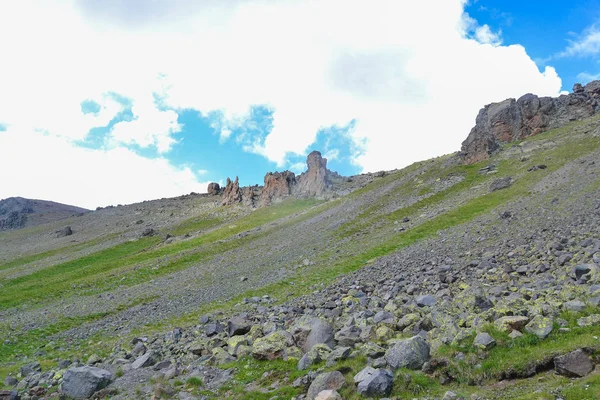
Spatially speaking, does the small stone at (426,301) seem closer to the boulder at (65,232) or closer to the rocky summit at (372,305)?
the rocky summit at (372,305)

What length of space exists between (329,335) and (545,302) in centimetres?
978

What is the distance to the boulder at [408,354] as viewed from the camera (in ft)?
46.6


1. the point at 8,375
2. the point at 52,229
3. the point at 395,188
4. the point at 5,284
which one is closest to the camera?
the point at 8,375

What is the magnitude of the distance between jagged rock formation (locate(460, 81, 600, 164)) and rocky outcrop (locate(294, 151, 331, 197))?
156 ft

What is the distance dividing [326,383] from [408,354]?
3390 millimetres

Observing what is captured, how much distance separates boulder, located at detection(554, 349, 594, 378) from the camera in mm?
11727

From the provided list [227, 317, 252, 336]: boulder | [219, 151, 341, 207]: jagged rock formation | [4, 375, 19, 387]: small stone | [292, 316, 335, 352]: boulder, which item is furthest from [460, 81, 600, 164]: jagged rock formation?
[4, 375, 19, 387]: small stone

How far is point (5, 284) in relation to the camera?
251ft

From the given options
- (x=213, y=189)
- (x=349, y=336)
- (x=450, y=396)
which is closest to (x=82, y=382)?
(x=349, y=336)

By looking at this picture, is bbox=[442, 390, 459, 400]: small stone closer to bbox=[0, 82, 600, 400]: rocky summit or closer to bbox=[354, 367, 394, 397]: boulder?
bbox=[0, 82, 600, 400]: rocky summit

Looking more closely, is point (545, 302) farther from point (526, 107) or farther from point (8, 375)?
point (526, 107)

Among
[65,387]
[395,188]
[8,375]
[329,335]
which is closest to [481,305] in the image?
[329,335]

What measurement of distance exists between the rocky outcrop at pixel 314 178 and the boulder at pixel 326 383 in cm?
10520

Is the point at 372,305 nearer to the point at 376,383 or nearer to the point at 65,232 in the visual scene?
the point at 376,383
